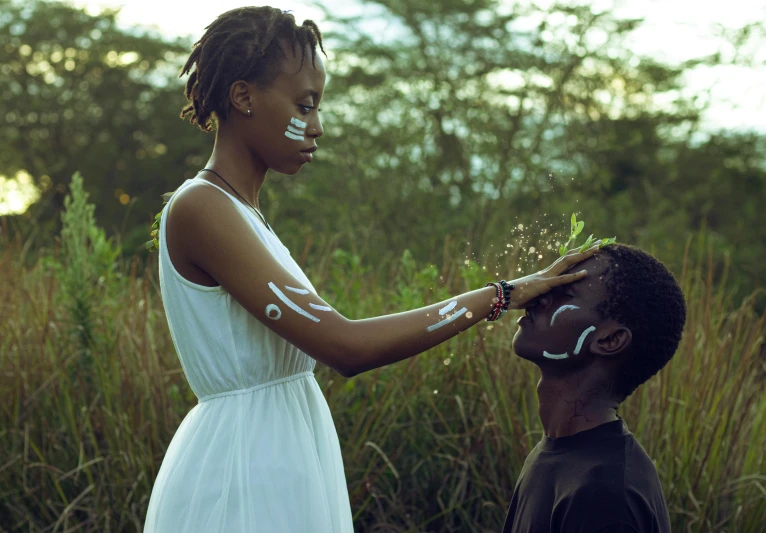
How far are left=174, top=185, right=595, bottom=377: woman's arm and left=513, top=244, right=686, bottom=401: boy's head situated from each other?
70 mm

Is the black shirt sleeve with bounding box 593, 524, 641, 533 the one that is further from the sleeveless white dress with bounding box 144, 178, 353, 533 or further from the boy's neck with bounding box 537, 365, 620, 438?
the sleeveless white dress with bounding box 144, 178, 353, 533

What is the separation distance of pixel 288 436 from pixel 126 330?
2815mm

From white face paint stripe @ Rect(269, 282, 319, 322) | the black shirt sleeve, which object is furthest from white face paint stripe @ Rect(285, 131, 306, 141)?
the black shirt sleeve

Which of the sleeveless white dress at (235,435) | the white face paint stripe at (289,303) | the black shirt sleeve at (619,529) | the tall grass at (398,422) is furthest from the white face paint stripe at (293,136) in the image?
the tall grass at (398,422)

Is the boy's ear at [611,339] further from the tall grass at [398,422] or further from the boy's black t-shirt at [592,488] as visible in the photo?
the tall grass at [398,422]

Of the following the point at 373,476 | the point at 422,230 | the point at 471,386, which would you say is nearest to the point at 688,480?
the point at 471,386

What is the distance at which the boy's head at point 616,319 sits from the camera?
94.2 inches

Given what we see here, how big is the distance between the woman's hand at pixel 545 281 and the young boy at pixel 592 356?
0.04m

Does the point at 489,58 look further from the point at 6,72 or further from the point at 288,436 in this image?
the point at 288,436

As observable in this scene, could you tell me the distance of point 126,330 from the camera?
5090mm

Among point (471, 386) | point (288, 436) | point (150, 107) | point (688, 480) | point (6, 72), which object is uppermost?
point (6, 72)

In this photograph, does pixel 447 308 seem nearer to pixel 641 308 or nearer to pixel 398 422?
pixel 641 308

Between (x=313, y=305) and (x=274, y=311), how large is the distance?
0.11 m

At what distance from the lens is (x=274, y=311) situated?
2381 mm
